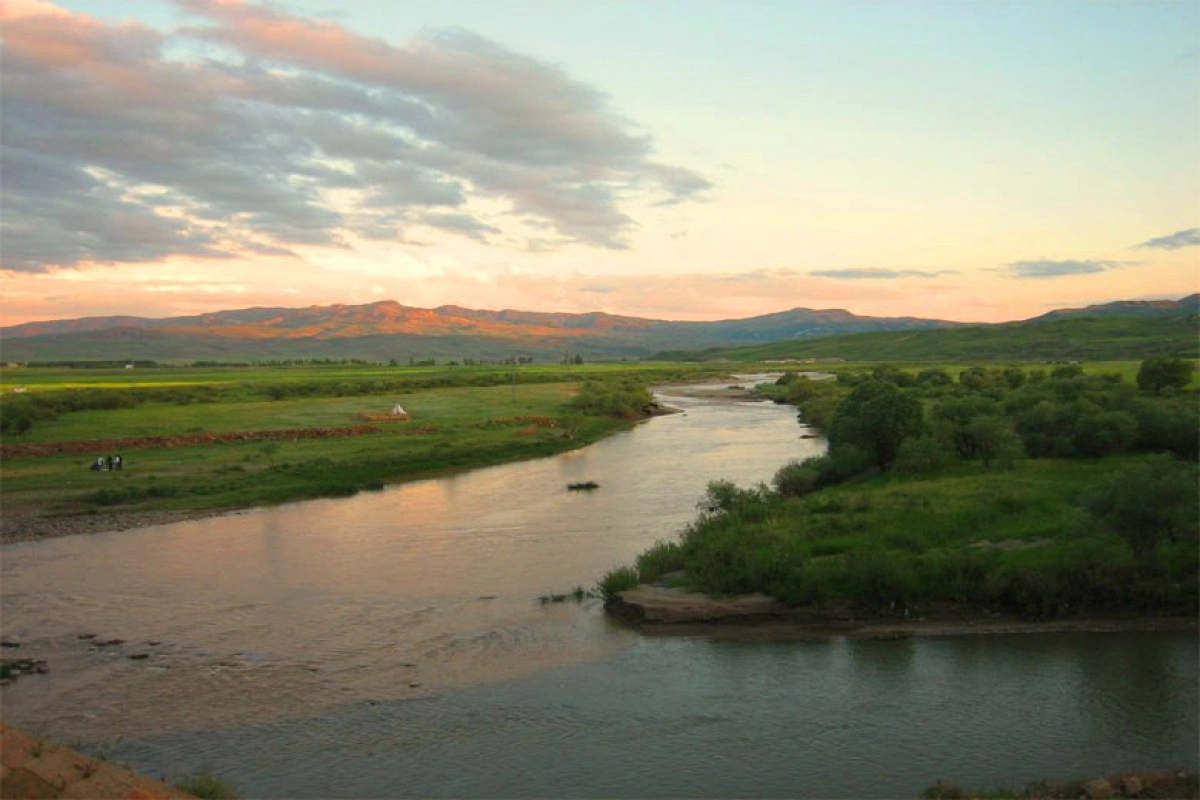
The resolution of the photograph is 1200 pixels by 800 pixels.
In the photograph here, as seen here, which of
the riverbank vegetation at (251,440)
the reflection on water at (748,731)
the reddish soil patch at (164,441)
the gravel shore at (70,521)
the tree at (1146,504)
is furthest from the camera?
the reddish soil patch at (164,441)

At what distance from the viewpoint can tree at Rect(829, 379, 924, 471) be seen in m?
32.8

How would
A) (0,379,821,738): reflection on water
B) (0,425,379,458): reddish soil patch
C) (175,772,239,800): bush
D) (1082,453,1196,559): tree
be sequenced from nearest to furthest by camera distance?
(175,772,239,800): bush → (0,379,821,738): reflection on water → (1082,453,1196,559): tree → (0,425,379,458): reddish soil patch

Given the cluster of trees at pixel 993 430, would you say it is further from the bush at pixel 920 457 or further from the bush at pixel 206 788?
the bush at pixel 206 788

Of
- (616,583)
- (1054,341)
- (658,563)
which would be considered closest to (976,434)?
(658,563)

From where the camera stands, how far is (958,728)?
15047mm

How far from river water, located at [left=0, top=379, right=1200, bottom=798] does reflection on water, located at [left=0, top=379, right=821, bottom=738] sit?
90mm

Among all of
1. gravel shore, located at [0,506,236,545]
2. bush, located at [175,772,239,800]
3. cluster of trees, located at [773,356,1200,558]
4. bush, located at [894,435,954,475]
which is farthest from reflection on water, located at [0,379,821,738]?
bush, located at [894,435,954,475]

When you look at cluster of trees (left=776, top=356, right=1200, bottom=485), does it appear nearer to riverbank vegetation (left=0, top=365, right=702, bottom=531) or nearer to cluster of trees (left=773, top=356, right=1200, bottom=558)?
cluster of trees (left=773, top=356, right=1200, bottom=558)

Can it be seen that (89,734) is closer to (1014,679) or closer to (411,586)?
(411,586)

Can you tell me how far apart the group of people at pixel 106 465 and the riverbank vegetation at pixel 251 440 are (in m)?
0.31

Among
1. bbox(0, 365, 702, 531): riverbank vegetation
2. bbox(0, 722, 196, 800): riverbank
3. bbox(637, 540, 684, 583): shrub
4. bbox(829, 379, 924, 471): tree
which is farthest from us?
bbox(0, 365, 702, 531): riverbank vegetation

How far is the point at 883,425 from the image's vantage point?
32750mm

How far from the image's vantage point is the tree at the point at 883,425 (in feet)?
108

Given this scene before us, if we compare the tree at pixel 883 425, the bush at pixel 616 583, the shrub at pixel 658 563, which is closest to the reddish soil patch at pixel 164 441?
the tree at pixel 883 425
